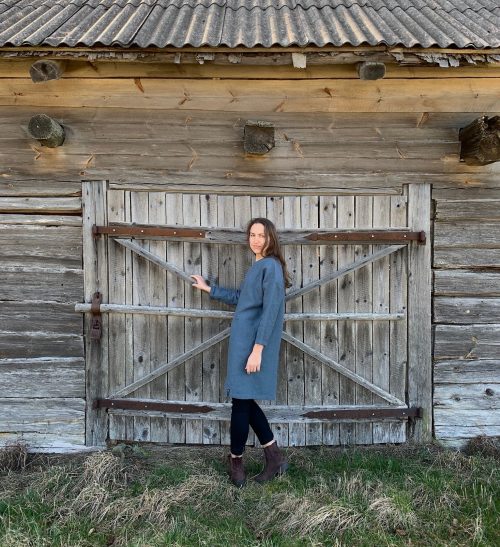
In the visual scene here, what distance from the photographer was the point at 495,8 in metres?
4.42

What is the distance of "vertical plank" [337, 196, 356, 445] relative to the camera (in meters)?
4.11

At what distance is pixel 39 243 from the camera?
4125mm

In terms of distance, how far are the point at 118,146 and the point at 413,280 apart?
8.31 feet

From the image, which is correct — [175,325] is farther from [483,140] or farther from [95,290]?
[483,140]

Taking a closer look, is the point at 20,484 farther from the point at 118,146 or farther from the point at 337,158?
the point at 337,158

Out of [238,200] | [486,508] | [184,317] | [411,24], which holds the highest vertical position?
[411,24]

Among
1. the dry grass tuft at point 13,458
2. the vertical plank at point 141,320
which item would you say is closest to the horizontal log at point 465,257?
the vertical plank at point 141,320

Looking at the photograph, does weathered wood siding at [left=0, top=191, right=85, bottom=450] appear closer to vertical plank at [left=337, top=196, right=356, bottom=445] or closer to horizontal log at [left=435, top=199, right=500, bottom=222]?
vertical plank at [left=337, top=196, right=356, bottom=445]

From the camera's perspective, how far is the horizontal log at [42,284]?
13.6ft

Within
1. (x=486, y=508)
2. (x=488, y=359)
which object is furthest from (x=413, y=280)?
(x=486, y=508)

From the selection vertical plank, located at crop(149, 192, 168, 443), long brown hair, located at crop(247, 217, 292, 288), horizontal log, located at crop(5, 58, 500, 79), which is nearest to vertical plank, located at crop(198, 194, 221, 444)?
vertical plank, located at crop(149, 192, 168, 443)

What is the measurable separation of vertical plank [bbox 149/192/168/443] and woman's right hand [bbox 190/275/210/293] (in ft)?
0.98

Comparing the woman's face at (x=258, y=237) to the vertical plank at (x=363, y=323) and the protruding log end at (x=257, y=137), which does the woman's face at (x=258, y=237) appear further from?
the vertical plank at (x=363, y=323)

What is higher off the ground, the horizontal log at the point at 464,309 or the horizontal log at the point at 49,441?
the horizontal log at the point at 464,309
